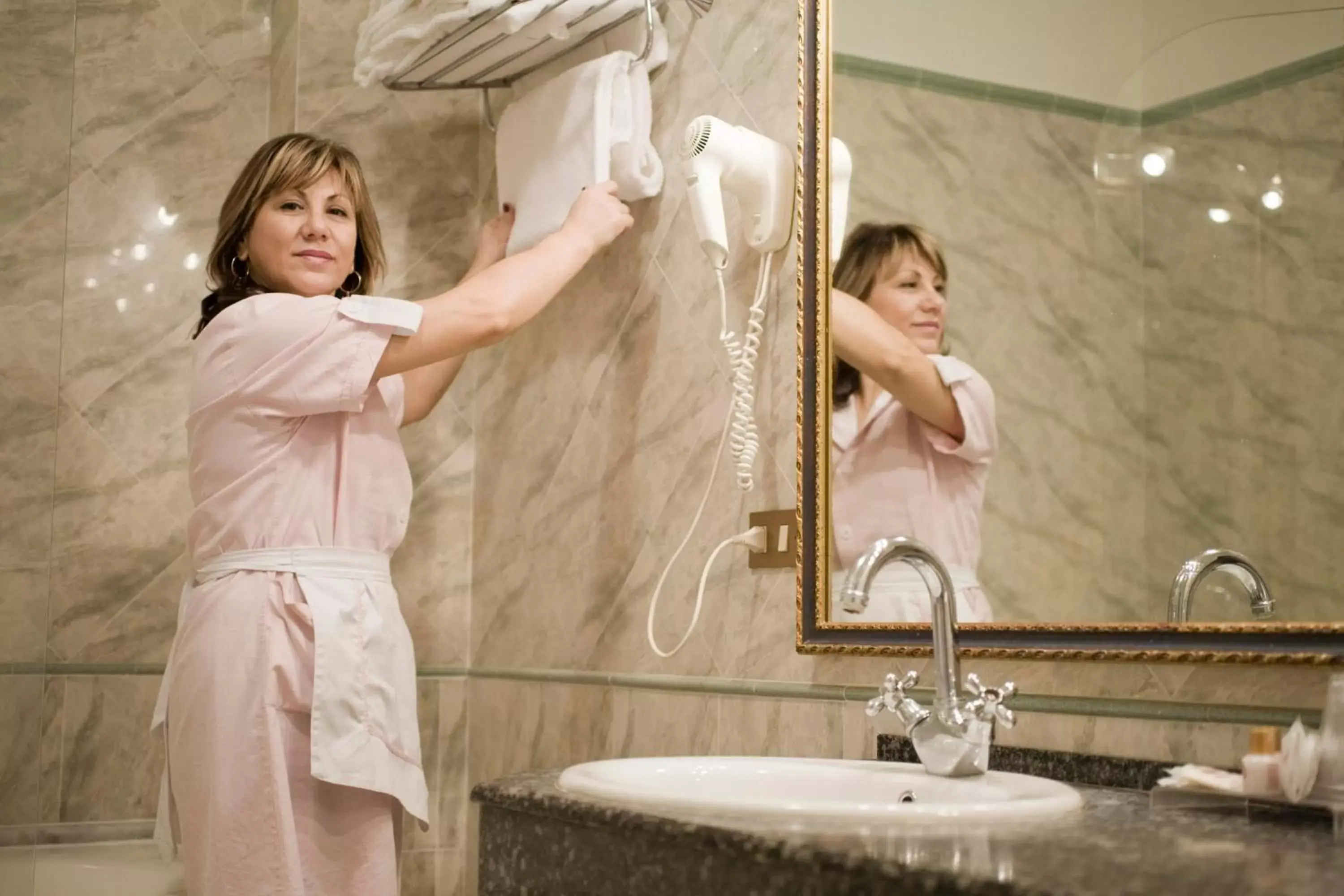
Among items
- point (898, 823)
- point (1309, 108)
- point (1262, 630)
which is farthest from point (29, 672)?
point (1309, 108)

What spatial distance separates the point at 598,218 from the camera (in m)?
2.19

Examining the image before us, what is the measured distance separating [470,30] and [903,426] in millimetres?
1021

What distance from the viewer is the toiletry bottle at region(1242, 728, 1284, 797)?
1250mm

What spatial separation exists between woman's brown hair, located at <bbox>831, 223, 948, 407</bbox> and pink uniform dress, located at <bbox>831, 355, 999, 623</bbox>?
37 millimetres

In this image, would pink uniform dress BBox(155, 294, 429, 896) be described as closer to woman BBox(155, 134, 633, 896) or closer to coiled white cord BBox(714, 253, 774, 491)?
woman BBox(155, 134, 633, 896)

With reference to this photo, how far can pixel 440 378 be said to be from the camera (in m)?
2.45

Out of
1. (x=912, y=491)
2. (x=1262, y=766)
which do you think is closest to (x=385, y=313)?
(x=912, y=491)

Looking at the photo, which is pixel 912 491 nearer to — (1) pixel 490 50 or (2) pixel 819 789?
(2) pixel 819 789

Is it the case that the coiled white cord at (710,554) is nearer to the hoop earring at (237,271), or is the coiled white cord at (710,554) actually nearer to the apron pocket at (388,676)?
the apron pocket at (388,676)

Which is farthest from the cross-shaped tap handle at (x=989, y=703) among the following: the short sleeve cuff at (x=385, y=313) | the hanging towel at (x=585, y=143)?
the hanging towel at (x=585, y=143)

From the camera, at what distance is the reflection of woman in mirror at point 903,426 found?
1711 mm

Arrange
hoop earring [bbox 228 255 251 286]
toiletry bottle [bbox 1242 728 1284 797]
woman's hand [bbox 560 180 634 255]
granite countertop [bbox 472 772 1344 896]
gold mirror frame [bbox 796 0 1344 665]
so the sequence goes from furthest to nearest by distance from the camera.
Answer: hoop earring [bbox 228 255 251 286] → woman's hand [bbox 560 180 634 255] → gold mirror frame [bbox 796 0 1344 665] → toiletry bottle [bbox 1242 728 1284 797] → granite countertop [bbox 472 772 1344 896]

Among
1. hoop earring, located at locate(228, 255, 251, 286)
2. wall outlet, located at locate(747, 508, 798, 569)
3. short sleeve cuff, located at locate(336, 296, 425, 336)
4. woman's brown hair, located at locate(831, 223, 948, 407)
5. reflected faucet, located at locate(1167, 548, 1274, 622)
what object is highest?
hoop earring, located at locate(228, 255, 251, 286)

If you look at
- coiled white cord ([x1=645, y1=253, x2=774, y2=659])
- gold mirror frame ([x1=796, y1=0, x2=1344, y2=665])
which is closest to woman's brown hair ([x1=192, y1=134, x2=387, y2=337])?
coiled white cord ([x1=645, y1=253, x2=774, y2=659])
